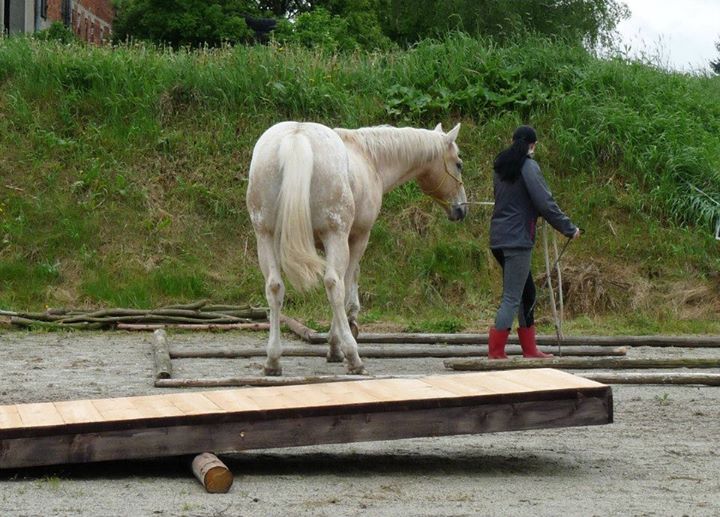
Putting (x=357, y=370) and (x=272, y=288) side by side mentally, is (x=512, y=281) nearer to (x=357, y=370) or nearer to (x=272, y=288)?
(x=357, y=370)

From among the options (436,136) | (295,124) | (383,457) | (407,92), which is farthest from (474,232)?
(383,457)

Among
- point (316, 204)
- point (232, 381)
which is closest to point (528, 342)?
point (316, 204)

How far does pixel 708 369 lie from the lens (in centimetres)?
1226

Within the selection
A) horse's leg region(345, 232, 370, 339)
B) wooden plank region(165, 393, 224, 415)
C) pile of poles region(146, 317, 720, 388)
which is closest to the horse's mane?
horse's leg region(345, 232, 370, 339)

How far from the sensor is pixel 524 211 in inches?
457

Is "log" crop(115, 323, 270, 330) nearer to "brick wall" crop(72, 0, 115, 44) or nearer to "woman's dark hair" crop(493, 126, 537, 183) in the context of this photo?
"woman's dark hair" crop(493, 126, 537, 183)

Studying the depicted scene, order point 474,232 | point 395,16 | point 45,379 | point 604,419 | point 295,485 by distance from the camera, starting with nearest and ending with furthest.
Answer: point 295,485, point 604,419, point 45,379, point 474,232, point 395,16

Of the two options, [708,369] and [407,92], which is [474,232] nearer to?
[407,92]

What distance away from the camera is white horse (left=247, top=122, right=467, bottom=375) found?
10062mm

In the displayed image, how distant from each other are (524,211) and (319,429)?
5.09 meters

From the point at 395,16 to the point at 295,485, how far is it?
139ft

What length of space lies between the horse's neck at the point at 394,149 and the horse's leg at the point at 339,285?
1338 mm

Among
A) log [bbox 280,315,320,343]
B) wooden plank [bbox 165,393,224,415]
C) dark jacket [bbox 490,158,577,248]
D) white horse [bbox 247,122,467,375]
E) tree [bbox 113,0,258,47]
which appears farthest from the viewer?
tree [bbox 113,0,258,47]

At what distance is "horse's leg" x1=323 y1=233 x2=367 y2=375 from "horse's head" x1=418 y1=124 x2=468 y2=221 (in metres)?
2.23
